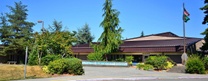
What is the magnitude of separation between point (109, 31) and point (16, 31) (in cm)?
1897

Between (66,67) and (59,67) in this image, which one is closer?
(59,67)

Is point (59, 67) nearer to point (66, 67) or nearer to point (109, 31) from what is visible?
point (66, 67)

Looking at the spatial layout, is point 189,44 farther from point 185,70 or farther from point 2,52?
point 2,52

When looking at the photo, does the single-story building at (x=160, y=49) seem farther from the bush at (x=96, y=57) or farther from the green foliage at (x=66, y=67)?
the green foliage at (x=66, y=67)

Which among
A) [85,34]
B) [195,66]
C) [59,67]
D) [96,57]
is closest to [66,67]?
[59,67]

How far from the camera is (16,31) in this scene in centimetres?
4788

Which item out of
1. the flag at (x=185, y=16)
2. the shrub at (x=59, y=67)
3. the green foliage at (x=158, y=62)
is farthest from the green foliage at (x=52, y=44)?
the flag at (x=185, y=16)

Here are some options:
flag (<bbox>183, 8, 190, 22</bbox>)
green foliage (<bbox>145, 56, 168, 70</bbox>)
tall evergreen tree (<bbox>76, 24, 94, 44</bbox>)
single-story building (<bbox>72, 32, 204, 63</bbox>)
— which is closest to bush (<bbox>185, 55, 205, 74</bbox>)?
green foliage (<bbox>145, 56, 168, 70</bbox>)

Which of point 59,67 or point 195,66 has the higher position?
point 59,67

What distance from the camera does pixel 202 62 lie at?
25.7 m

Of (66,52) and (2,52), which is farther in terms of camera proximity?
(2,52)

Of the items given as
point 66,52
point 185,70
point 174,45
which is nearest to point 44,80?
point 66,52

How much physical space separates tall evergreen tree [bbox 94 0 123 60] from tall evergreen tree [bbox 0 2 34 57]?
13655 mm

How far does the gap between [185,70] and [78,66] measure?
11846 mm
